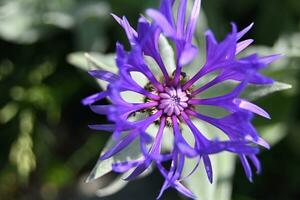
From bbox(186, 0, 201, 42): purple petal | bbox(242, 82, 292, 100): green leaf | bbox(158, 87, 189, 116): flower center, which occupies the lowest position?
bbox(242, 82, 292, 100): green leaf

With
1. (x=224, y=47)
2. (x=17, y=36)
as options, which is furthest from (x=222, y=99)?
(x=17, y=36)

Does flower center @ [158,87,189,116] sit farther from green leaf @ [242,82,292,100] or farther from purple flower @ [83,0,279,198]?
green leaf @ [242,82,292,100]

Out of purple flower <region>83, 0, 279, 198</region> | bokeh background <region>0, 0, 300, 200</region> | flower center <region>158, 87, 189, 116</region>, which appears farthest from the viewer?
bokeh background <region>0, 0, 300, 200</region>

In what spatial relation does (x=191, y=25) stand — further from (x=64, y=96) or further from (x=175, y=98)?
(x=64, y=96)

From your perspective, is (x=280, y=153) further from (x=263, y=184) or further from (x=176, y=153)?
(x=176, y=153)

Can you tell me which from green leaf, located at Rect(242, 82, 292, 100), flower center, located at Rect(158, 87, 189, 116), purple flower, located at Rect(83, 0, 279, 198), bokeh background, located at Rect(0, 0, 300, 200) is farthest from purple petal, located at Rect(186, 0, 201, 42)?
bokeh background, located at Rect(0, 0, 300, 200)

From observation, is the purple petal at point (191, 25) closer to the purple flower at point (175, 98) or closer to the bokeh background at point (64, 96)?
the purple flower at point (175, 98)

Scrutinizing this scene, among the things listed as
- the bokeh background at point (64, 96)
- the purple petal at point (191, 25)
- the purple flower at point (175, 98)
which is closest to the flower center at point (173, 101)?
the purple flower at point (175, 98)
